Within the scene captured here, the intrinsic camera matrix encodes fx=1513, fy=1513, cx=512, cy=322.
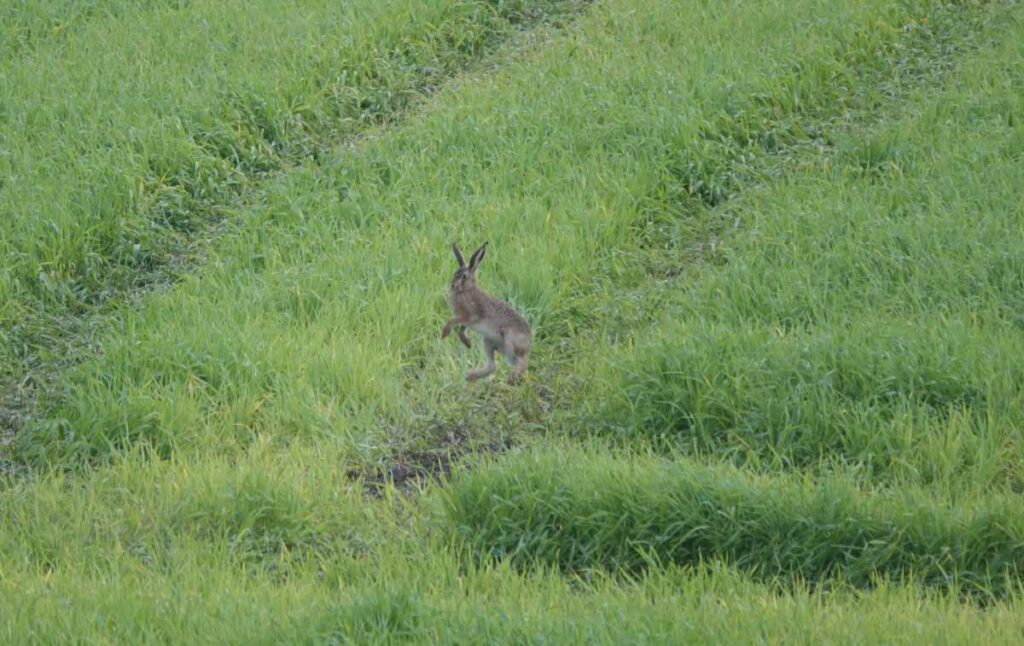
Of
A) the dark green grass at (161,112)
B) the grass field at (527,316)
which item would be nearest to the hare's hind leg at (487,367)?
the grass field at (527,316)

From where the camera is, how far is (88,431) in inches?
274

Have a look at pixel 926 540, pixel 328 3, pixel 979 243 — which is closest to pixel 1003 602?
pixel 926 540

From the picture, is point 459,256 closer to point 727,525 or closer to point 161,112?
point 727,525

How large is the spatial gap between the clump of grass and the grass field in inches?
0.6

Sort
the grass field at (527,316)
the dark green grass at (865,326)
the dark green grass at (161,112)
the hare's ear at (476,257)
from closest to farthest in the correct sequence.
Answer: the grass field at (527,316) → the dark green grass at (865,326) → the hare's ear at (476,257) → the dark green grass at (161,112)

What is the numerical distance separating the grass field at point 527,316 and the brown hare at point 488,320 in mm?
214

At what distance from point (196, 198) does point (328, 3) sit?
129 inches

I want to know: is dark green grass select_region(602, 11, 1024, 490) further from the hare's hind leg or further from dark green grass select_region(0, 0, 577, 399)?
dark green grass select_region(0, 0, 577, 399)

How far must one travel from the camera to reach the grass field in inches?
219

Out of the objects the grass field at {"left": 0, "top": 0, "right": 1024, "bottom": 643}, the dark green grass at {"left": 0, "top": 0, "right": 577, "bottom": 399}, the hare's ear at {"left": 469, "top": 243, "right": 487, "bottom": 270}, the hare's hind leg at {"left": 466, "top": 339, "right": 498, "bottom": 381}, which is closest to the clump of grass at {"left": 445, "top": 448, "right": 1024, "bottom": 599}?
the grass field at {"left": 0, "top": 0, "right": 1024, "bottom": 643}

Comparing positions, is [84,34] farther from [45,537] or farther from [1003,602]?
[1003,602]

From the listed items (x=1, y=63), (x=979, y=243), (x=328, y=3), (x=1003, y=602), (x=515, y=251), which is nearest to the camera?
(x=1003, y=602)

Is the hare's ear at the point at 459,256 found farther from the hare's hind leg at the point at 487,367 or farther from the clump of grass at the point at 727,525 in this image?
the clump of grass at the point at 727,525

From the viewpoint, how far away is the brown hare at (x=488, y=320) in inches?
286
